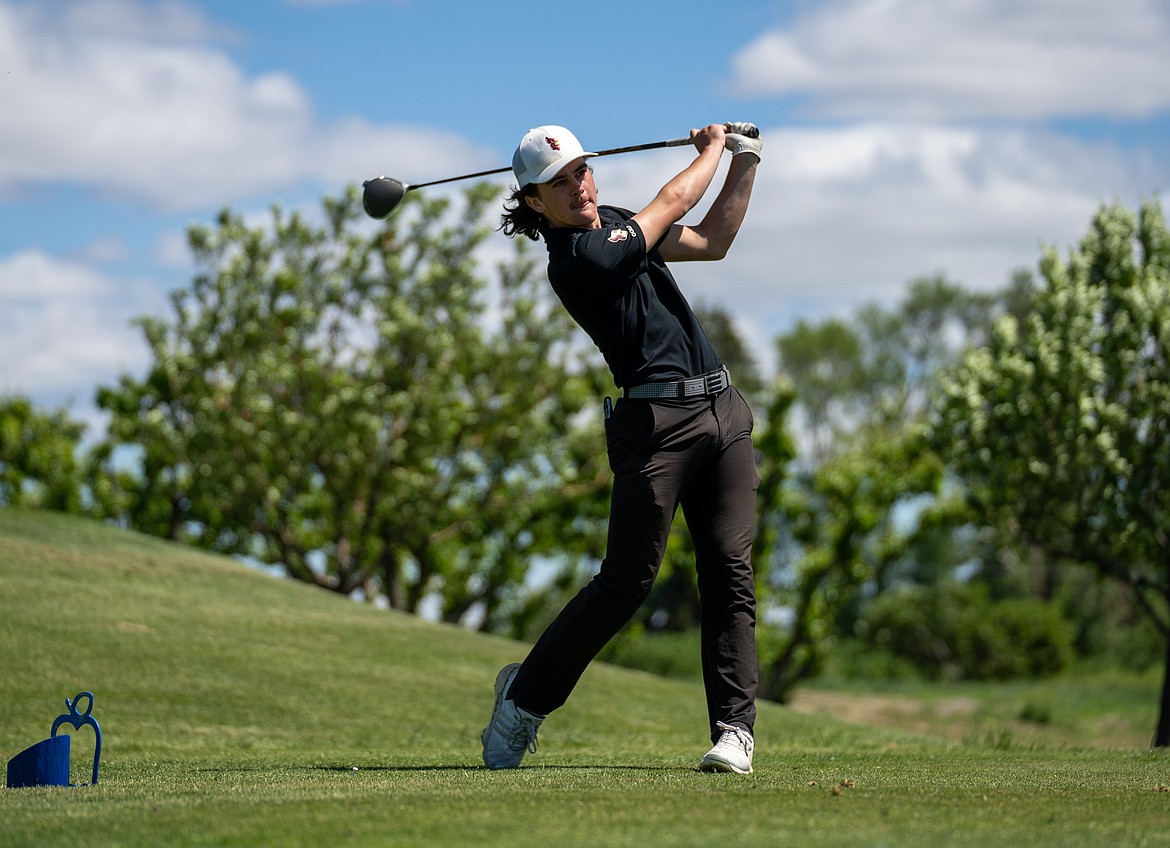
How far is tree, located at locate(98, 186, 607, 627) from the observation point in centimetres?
2508

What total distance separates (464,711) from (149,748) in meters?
3.27

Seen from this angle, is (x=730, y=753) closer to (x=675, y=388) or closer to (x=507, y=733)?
(x=507, y=733)

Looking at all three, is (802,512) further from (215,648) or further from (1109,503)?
(215,648)

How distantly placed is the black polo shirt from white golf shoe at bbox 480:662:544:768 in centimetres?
141

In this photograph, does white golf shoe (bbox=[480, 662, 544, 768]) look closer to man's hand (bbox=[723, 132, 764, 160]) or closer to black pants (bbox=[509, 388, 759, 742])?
black pants (bbox=[509, 388, 759, 742])

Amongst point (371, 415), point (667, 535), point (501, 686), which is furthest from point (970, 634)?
point (667, 535)

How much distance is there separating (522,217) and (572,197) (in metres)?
0.33

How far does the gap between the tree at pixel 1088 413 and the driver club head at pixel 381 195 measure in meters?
9.10

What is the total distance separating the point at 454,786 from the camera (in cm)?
554

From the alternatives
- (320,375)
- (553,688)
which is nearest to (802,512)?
(320,375)

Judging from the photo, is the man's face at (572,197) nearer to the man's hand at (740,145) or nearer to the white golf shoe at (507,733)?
the man's hand at (740,145)

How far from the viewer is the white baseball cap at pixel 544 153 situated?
20.3 feet

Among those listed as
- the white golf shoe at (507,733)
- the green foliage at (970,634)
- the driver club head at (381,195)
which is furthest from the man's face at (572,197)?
the green foliage at (970,634)

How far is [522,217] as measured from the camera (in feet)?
21.3
